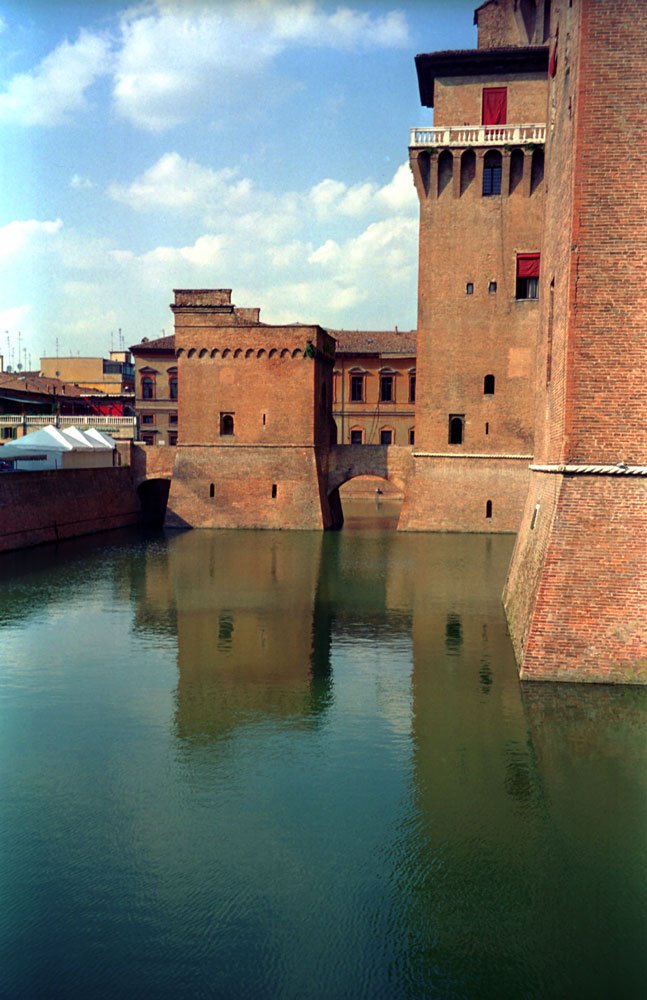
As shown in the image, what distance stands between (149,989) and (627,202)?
38.9ft

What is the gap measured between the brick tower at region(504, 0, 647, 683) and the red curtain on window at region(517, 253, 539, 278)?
760 inches

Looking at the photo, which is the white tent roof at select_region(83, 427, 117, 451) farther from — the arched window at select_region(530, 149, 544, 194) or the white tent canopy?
the arched window at select_region(530, 149, 544, 194)

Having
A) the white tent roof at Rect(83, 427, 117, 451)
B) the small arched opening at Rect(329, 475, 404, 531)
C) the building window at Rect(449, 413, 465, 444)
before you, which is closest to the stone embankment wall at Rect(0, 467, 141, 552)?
the white tent roof at Rect(83, 427, 117, 451)

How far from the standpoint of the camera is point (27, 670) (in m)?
14.9

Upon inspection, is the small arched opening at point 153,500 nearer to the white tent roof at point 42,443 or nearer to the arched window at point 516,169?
the white tent roof at point 42,443

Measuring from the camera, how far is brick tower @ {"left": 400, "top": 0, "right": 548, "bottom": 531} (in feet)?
104

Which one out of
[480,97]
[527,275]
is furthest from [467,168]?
[527,275]

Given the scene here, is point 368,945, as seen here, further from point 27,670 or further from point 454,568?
point 454,568

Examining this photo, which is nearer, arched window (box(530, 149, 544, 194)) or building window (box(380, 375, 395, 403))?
arched window (box(530, 149, 544, 194))

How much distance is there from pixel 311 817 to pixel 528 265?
27.2 metres

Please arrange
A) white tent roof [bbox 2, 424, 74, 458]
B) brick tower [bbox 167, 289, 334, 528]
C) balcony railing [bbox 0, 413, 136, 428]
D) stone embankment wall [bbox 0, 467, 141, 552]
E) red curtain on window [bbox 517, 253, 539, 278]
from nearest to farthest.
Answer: stone embankment wall [bbox 0, 467, 141, 552] → red curtain on window [bbox 517, 253, 539, 278] → white tent roof [bbox 2, 424, 74, 458] → brick tower [bbox 167, 289, 334, 528] → balcony railing [bbox 0, 413, 136, 428]

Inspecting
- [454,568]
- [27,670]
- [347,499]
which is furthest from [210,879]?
[347,499]

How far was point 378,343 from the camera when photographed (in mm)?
51031

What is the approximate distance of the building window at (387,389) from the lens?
49969 millimetres
